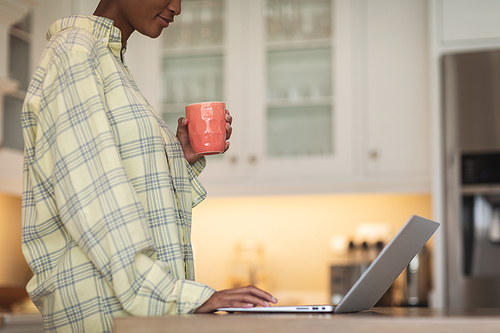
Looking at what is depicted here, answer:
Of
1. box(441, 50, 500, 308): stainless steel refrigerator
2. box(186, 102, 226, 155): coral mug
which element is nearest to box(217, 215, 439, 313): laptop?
box(186, 102, 226, 155): coral mug

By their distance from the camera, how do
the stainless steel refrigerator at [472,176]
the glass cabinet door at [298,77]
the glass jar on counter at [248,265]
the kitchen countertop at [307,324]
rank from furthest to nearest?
the glass jar on counter at [248,265], the glass cabinet door at [298,77], the stainless steel refrigerator at [472,176], the kitchen countertop at [307,324]

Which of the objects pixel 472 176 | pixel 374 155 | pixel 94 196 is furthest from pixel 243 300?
pixel 374 155

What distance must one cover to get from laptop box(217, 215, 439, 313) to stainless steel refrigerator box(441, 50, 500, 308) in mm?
1416

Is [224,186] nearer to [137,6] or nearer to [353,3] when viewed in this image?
[353,3]

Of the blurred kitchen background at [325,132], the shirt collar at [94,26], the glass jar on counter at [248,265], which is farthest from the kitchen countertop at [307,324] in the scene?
the glass jar on counter at [248,265]

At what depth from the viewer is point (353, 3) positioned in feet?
8.16

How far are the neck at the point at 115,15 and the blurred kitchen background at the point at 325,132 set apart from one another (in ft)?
3.77

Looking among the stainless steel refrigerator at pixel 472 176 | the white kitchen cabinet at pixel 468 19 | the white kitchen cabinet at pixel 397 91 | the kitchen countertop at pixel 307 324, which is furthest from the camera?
the white kitchen cabinet at pixel 397 91

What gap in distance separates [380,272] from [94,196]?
1.28ft

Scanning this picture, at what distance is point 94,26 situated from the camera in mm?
940

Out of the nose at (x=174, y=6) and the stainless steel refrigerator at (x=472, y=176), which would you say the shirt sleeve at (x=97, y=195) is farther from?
the stainless steel refrigerator at (x=472, y=176)

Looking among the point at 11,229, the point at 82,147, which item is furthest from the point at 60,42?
the point at 11,229

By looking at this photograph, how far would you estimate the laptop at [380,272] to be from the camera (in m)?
0.67

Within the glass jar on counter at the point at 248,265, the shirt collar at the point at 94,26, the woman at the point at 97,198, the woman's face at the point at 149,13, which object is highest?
the woman's face at the point at 149,13
